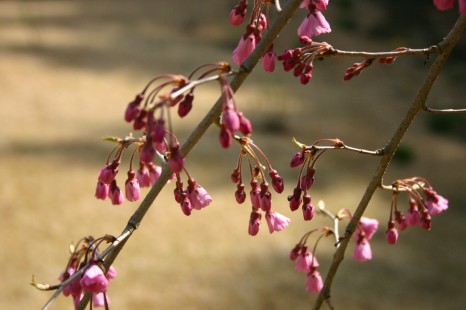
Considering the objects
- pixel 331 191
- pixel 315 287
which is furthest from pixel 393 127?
pixel 315 287

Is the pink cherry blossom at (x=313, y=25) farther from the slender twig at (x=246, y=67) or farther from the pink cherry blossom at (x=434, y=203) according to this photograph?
the pink cherry blossom at (x=434, y=203)

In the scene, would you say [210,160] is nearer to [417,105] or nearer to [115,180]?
[115,180]

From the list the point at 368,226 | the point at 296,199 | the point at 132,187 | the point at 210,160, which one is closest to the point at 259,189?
the point at 296,199

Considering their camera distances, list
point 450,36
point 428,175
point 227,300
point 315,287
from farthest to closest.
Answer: point 428,175, point 227,300, point 315,287, point 450,36

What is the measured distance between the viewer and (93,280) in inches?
44.3

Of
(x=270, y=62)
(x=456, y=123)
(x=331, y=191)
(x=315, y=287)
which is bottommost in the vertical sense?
(x=456, y=123)

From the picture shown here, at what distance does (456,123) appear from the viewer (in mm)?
7191

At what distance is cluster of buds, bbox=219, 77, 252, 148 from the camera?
0.98m

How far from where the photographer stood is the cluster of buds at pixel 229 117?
979 millimetres

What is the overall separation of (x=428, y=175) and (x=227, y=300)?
8.76ft

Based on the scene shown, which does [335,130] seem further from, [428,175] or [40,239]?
[40,239]

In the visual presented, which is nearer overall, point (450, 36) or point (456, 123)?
point (450, 36)

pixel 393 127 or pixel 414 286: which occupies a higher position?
pixel 414 286

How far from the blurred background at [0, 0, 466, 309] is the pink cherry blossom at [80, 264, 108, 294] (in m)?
2.89
